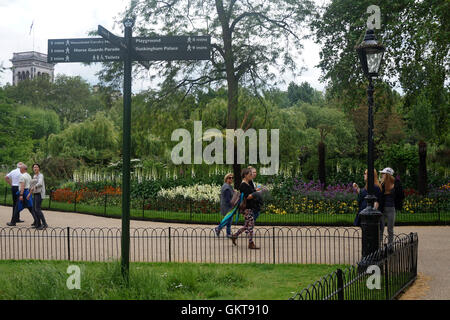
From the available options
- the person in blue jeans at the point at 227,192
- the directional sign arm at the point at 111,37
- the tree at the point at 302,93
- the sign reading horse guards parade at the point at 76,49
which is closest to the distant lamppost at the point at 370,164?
the directional sign arm at the point at 111,37

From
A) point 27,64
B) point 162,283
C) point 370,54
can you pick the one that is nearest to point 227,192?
point 370,54

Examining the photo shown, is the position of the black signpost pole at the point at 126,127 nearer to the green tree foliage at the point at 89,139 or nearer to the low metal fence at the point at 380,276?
the low metal fence at the point at 380,276

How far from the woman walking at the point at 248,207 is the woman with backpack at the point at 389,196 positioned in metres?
2.76

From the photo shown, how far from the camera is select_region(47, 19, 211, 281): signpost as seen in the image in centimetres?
671

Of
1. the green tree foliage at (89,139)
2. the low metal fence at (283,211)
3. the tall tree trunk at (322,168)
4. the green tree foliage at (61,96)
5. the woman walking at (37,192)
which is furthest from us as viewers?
the green tree foliage at (61,96)

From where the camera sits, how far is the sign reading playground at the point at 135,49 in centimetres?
671

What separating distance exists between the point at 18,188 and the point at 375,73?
40.2 feet

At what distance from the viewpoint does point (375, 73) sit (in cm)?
885

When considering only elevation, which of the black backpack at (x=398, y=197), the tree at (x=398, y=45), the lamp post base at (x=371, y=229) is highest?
the tree at (x=398, y=45)

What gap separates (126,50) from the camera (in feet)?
22.8

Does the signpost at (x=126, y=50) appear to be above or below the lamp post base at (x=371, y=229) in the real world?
above

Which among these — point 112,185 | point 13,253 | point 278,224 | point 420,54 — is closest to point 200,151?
point 112,185

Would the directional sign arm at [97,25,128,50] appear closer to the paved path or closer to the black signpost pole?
the black signpost pole

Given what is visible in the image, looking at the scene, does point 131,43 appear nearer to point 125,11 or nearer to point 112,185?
point 125,11
